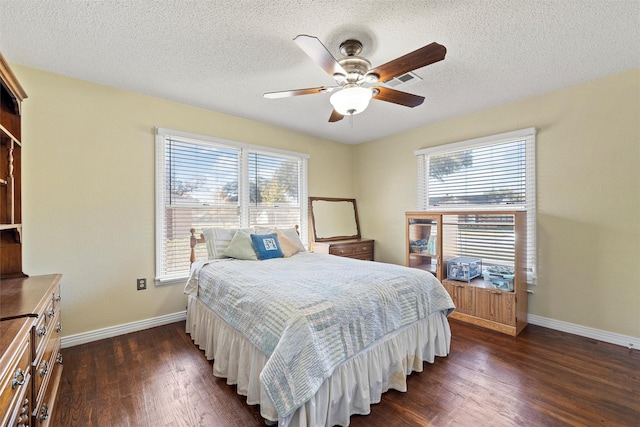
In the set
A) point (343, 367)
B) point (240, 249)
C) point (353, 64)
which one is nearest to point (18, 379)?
point (343, 367)

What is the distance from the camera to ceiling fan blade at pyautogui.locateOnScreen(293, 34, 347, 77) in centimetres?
149

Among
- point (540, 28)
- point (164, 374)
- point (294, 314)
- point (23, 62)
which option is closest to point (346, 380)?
point (294, 314)

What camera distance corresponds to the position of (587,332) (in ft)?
8.75

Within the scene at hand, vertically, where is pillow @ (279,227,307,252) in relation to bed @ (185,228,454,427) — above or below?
above

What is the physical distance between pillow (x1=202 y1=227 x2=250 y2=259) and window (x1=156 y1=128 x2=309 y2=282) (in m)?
0.36

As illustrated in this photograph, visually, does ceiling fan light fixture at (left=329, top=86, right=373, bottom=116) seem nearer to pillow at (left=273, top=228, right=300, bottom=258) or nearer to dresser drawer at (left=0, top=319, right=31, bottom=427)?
pillow at (left=273, top=228, right=300, bottom=258)

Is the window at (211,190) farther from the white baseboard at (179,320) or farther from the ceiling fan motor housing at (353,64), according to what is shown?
the ceiling fan motor housing at (353,64)

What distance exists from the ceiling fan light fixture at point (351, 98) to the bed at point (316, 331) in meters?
1.22

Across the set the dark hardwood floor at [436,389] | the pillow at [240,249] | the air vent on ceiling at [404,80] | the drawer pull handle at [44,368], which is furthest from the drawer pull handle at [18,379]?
the air vent on ceiling at [404,80]

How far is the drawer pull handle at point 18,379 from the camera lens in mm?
994

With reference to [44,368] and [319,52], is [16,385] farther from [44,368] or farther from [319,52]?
[319,52]

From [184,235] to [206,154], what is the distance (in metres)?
1.00

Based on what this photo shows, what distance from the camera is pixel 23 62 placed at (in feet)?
7.47

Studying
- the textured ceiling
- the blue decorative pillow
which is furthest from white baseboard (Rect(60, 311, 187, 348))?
the textured ceiling
